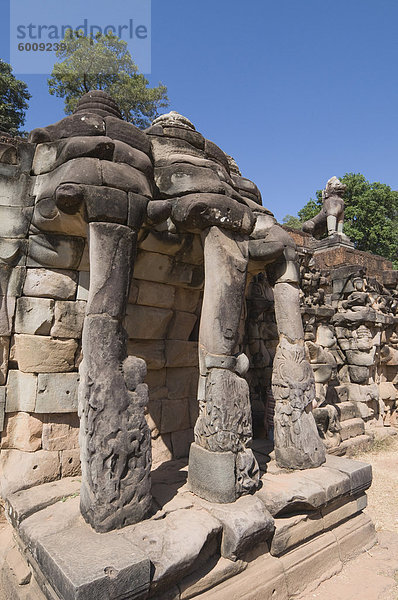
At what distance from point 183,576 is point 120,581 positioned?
0.58 meters

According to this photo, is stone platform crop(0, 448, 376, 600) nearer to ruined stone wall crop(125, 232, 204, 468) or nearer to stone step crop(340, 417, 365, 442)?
ruined stone wall crop(125, 232, 204, 468)

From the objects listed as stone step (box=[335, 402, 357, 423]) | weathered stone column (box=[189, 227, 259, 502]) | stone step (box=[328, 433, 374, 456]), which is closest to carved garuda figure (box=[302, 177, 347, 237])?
stone step (box=[335, 402, 357, 423])

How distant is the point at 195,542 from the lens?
256 cm

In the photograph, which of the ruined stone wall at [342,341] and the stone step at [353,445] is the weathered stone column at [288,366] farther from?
the stone step at [353,445]

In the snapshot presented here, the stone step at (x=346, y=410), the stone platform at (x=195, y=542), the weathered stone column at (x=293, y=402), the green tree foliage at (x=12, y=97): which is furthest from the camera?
the green tree foliage at (x=12, y=97)

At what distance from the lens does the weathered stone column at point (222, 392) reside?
3.11 m

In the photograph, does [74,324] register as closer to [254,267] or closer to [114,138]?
[114,138]

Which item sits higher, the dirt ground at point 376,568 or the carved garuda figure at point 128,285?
the carved garuda figure at point 128,285

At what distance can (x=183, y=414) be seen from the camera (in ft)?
15.0

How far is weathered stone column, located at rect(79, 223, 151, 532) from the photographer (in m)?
2.63

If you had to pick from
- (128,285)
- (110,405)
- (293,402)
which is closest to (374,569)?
(293,402)

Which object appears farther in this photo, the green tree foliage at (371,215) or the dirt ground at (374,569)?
the green tree foliage at (371,215)

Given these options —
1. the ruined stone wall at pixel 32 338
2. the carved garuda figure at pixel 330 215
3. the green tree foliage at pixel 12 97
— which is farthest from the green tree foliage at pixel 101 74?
the ruined stone wall at pixel 32 338

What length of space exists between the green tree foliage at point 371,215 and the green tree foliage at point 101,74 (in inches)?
509
